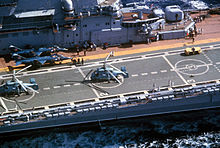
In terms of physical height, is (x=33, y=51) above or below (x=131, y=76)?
above

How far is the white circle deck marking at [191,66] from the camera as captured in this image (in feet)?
215

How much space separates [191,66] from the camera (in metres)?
67.1

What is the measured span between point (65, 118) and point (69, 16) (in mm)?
21132

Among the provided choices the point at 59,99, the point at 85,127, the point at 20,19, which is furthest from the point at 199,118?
the point at 20,19

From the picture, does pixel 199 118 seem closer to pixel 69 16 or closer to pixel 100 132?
pixel 100 132

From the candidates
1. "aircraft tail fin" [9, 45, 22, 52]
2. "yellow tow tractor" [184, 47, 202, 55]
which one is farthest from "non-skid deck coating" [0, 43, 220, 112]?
"aircraft tail fin" [9, 45, 22, 52]

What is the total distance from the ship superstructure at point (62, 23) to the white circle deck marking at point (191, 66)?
36.5 feet

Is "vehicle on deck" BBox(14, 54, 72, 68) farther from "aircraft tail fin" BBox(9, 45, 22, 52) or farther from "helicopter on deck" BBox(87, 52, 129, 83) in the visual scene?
"helicopter on deck" BBox(87, 52, 129, 83)

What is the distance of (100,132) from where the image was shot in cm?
5969

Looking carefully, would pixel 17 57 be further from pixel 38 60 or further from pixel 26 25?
pixel 26 25

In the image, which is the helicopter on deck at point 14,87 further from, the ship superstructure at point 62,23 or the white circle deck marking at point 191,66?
the white circle deck marking at point 191,66

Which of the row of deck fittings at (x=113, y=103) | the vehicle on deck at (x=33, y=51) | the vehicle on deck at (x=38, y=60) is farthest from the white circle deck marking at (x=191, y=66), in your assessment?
the vehicle on deck at (x=33, y=51)

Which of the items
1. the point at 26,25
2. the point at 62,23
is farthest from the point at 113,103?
the point at 26,25

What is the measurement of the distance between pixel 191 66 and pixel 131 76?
10504 mm
